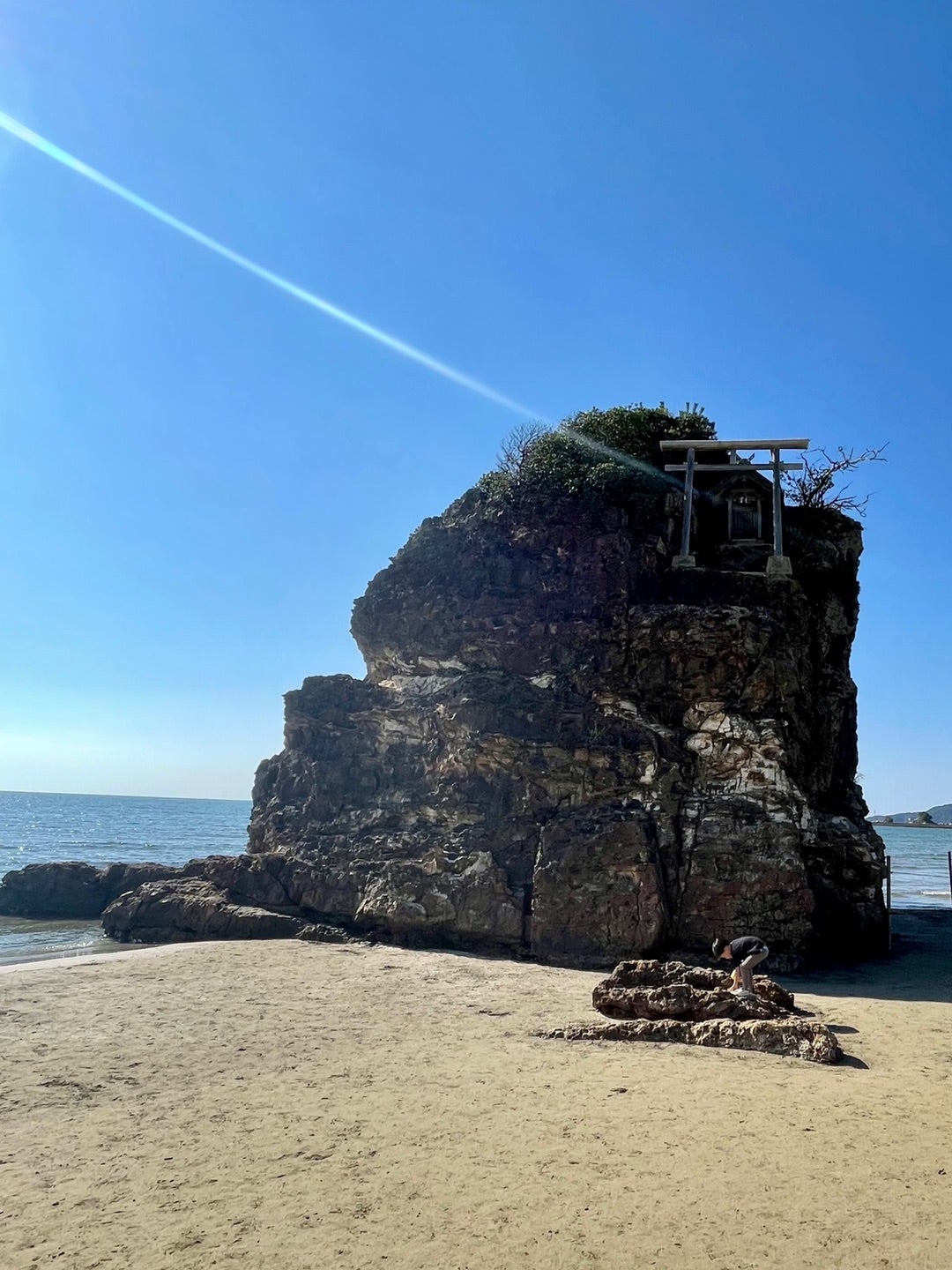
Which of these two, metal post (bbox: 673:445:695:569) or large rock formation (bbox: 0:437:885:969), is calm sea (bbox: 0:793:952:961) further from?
metal post (bbox: 673:445:695:569)

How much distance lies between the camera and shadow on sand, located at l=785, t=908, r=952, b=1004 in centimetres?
1485

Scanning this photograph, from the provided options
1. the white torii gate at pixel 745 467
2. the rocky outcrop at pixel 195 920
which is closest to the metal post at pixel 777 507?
the white torii gate at pixel 745 467

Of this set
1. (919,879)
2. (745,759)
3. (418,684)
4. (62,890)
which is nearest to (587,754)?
(745,759)

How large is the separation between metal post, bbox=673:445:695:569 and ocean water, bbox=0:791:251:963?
17.4 metres

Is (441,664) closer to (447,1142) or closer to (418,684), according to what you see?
(418,684)

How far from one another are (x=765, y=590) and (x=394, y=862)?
11.6 meters

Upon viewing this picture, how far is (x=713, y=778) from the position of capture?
61.3 ft

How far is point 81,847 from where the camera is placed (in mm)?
52656

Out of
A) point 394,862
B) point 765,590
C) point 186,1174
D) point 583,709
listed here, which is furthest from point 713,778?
point 186,1174

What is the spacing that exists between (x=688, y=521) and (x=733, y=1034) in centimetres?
1472

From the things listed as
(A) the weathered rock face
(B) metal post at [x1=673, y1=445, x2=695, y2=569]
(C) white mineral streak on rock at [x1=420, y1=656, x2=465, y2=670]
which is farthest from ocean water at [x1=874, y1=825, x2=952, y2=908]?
(C) white mineral streak on rock at [x1=420, y1=656, x2=465, y2=670]

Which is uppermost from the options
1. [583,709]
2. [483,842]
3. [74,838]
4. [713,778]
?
[583,709]

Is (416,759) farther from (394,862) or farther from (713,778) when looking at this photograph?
(713,778)

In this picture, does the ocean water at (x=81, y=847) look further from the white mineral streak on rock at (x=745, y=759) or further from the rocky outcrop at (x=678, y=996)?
the white mineral streak on rock at (x=745, y=759)
